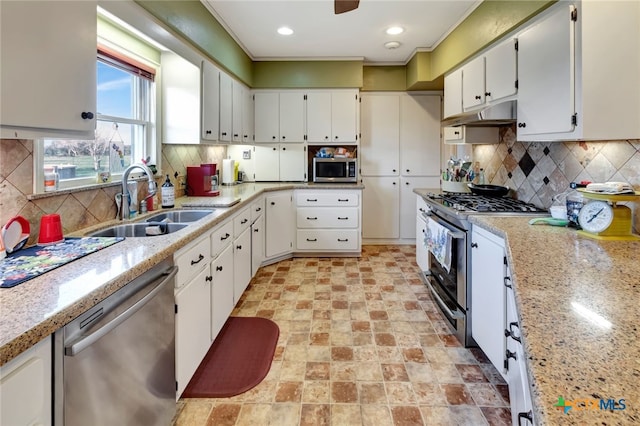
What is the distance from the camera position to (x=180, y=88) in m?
2.94

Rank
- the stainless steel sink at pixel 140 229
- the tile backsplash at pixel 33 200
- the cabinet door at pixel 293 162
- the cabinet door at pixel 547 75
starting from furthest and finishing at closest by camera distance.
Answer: the cabinet door at pixel 293 162 → the stainless steel sink at pixel 140 229 → the cabinet door at pixel 547 75 → the tile backsplash at pixel 33 200

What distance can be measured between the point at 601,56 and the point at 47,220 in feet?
9.05

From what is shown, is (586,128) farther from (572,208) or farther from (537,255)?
(537,255)

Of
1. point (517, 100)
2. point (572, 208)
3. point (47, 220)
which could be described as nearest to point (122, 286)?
point (47, 220)

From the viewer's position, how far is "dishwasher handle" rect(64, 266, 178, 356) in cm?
98

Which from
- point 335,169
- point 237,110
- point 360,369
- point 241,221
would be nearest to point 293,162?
point 335,169

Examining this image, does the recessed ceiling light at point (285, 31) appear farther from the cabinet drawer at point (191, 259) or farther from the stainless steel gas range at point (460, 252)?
the cabinet drawer at point (191, 259)

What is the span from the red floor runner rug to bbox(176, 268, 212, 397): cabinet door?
0.15m

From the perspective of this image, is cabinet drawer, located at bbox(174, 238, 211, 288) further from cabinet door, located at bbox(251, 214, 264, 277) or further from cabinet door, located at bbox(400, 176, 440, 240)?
cabinet door, located at bbox(400, 176, 440, 240)

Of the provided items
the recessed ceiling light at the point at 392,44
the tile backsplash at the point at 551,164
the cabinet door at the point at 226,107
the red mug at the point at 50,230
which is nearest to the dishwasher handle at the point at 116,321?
the red mug at the point at 50,230

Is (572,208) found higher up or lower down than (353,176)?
lower down

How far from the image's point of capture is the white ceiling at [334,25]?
298 cm

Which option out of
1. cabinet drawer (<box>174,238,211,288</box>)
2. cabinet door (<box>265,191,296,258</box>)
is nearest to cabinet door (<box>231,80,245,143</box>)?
cabinet door (<box>265,191,296,258</box>)

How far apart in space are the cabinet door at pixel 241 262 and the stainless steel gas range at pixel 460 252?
5.34 feet
